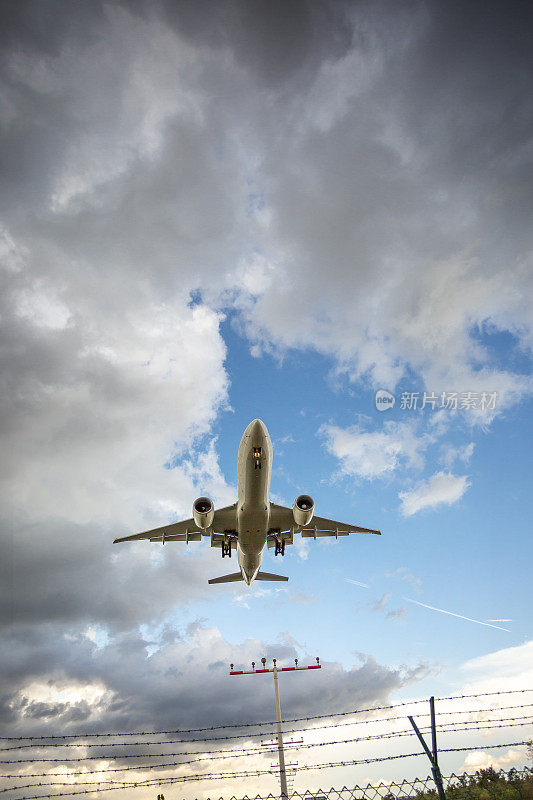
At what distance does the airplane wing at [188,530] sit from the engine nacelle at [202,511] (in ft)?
12.5

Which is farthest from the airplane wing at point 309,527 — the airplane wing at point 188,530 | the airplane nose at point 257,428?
the airplane nose at point 257,428

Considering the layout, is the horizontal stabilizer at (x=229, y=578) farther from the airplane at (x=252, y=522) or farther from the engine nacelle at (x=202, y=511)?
the engine nacelle at (x=202, y=511)

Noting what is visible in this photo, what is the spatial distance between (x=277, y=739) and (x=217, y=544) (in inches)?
512

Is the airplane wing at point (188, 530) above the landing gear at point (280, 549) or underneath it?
above

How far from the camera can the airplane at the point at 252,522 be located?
921 inches

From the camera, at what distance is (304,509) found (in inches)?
1065

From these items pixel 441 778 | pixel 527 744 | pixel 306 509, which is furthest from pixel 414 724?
pixel 306 509

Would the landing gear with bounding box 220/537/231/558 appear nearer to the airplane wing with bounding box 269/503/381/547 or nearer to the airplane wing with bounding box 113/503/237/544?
the airplane wing with bounding box 113/503/237/544

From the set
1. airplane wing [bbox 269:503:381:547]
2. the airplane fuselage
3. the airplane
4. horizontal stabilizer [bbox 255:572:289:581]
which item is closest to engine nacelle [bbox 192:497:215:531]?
the airplane

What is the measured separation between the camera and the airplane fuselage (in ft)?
74.7

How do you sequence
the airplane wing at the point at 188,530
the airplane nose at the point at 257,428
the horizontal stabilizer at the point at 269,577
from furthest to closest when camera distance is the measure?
1. the horizontal stabilizer at the point at 269,577
2. the airplane wing at the point at 188,530
3. the airplane nose at the point at 257,428

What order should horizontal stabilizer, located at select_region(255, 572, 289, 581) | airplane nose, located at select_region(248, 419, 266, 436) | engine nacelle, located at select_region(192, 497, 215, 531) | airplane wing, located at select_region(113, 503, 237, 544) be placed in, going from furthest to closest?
horizontal stabilizer, located at select_region(255, 572, 289, 581), airplane wing, located at select_region(113, 503, 237, 544), engine nacelle, located at select_region(192, 497, 215, 531), airplane nose, located at select_region(248, 419, 266, 436)

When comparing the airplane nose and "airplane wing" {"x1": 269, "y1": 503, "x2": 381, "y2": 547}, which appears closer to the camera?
the airplane nose

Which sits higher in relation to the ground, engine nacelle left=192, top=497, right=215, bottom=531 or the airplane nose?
the airplane nose
